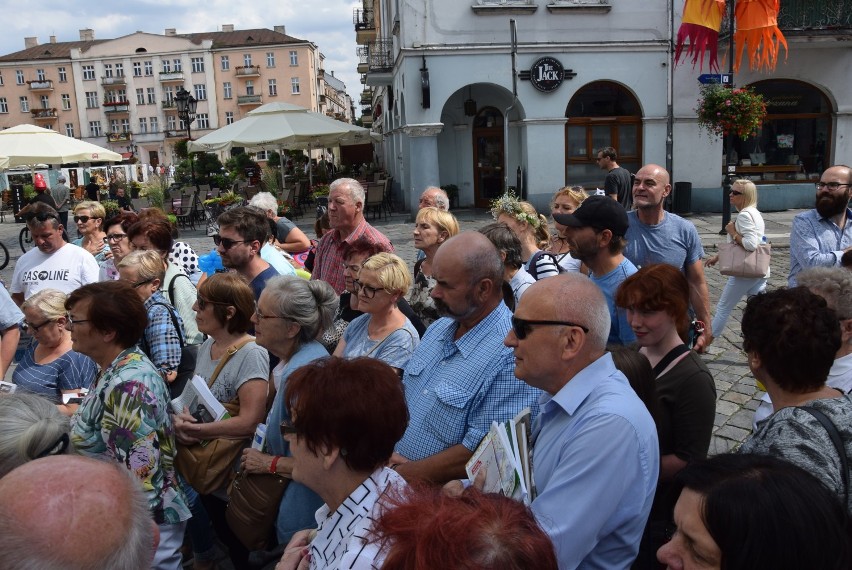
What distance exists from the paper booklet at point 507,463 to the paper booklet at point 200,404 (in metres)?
1.47

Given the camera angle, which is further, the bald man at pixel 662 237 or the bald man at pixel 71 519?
the bald man at pixel 662 237

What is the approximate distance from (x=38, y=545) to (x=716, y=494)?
1.43 meters

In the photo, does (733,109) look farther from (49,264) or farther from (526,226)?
(49,264)

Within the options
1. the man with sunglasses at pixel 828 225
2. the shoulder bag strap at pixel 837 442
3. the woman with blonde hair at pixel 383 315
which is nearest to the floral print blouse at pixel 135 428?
the woman with blonde hair at pixel 383 315

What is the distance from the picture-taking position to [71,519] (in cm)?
138

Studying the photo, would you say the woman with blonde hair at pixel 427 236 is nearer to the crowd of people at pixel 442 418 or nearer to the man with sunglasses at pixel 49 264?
the crowd of people at pixel 442 418

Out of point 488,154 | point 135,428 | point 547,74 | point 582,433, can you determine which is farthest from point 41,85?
point 582,433

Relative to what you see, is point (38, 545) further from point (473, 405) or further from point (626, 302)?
point (626, 302)

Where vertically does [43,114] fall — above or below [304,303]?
above

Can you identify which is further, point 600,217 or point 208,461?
point 600,217

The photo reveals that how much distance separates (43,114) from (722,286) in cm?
9335

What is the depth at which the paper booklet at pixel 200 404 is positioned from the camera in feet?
10.1

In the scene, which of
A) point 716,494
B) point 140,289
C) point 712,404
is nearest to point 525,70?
point 140,289

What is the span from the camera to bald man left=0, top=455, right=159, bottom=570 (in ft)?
4.39
